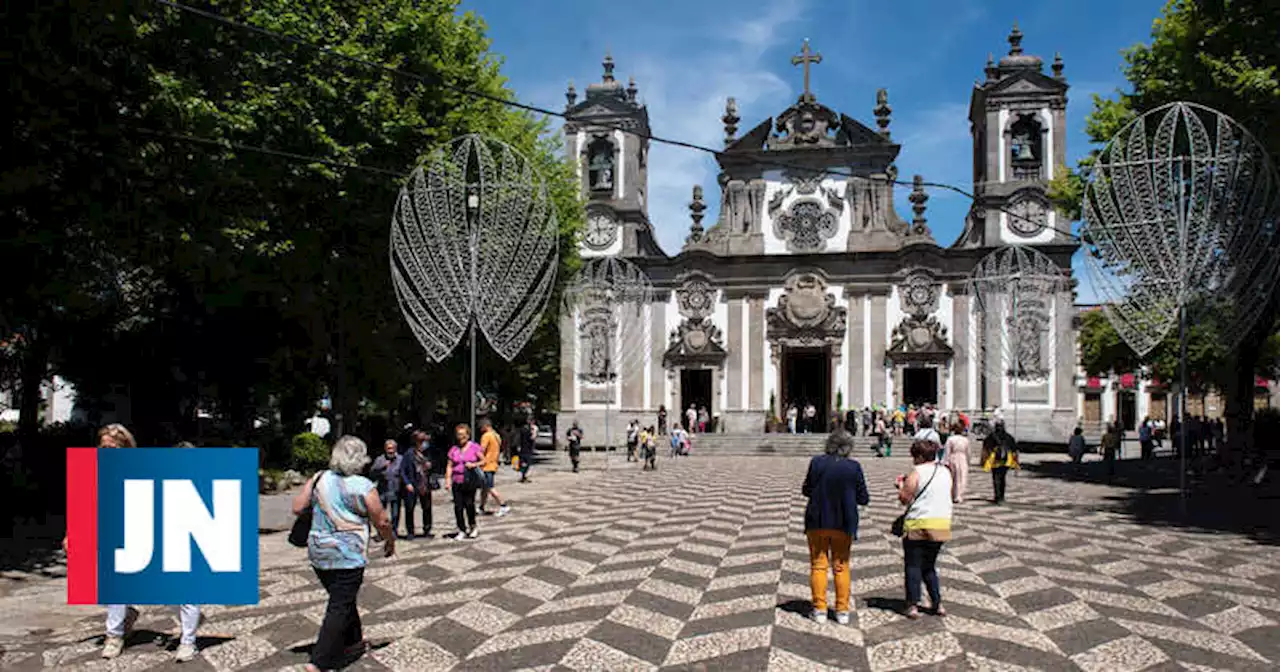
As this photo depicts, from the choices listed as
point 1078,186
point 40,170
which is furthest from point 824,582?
point 1078,186

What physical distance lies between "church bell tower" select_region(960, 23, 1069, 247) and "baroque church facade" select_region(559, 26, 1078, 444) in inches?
2.4

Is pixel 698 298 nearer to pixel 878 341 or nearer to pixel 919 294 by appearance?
pixel 878 341

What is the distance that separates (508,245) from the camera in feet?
46.4

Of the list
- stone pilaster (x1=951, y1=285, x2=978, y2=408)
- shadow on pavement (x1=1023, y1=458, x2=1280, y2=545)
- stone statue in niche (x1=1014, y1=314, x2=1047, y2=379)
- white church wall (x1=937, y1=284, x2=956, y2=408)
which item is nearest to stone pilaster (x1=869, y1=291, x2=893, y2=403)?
white church wall (x1=937, y1=284, x2=956, y2=408)

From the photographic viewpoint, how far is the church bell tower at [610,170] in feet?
129

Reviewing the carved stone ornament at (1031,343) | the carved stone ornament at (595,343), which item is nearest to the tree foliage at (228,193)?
the carved stone ornament at (595,343)

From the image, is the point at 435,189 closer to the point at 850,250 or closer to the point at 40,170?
the point at 40,170

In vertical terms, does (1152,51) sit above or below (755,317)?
above

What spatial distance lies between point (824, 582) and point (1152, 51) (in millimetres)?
19096

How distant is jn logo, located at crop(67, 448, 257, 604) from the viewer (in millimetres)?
5270

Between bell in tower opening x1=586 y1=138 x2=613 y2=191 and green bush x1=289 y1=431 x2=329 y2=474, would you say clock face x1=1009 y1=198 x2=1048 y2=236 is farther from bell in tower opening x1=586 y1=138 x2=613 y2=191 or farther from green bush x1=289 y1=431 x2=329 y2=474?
green bush x1=289 y1=431 x2=329 y2=474

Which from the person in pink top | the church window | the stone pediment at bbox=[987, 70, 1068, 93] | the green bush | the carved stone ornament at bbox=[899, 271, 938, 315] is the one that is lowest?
the green bush

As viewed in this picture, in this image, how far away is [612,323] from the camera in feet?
122

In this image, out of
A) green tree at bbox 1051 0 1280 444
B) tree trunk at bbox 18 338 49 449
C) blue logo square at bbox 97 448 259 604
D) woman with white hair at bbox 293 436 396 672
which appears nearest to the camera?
blue logo square at bbox 97 448 259 604
